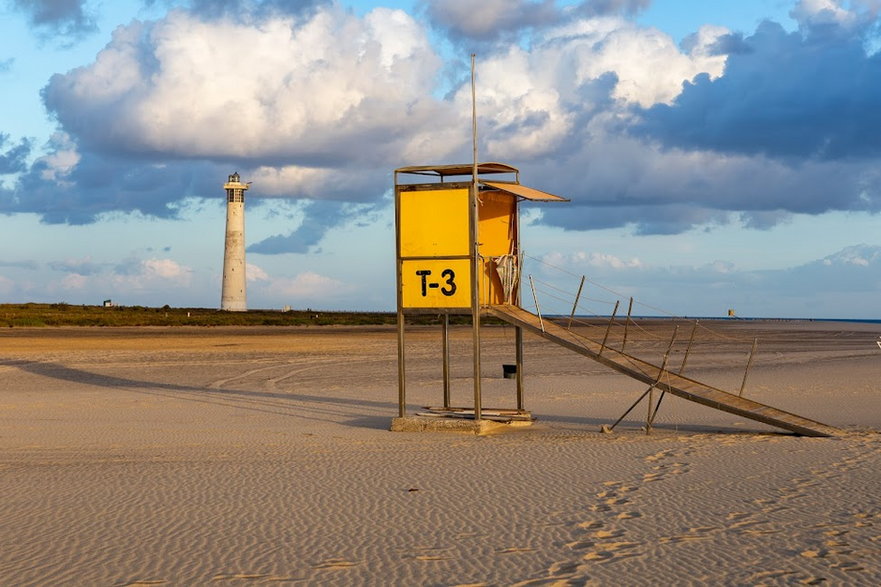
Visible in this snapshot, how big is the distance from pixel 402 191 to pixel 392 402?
6.73 m

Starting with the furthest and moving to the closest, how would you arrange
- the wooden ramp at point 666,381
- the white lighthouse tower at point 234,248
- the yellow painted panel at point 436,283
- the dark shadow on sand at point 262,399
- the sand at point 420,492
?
1. the white lighthouse tower at point 234,248
2. the dark shadow on sand at point 262,399
3. the yellow painted panel at point 436,283
4. the wooden ramp at point 666,381
5. the sand at point 420,492

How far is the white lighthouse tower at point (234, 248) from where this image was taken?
8438 cm

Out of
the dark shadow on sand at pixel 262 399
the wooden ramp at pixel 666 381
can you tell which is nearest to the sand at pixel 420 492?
the dark shadow on sand at pixel 262 399

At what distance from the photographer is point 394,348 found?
41.4 metres

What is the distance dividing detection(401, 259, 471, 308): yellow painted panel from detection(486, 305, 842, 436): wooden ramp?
832 millimetres

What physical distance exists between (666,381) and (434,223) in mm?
5272

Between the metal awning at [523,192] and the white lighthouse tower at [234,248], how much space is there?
68.0 meters

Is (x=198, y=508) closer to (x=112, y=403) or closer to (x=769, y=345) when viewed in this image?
(x=112, y=403)

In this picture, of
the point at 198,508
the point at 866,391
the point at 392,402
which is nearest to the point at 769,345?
the point at 866,391

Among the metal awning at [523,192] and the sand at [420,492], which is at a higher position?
the metal awning at [523,192]

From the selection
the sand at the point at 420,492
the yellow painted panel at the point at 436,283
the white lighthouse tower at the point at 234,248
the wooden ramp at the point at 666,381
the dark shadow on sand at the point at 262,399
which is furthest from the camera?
the white lighthouse tower at the point at 234,248

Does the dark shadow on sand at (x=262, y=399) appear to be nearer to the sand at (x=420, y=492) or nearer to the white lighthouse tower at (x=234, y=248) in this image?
the sand at (x=420, y=492)

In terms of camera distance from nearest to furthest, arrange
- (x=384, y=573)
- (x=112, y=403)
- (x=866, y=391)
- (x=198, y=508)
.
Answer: (x=384, y=573)
(x=198, y=508)
(x=112, y=403)
(x=866, y=391)

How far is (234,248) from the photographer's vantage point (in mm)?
84312
